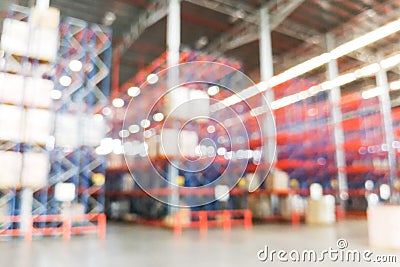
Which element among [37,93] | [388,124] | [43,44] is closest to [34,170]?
[37,93]

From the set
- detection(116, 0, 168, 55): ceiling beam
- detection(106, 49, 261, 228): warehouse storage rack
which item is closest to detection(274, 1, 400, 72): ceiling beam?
detection(106, 49, 261, 228): warehouse storage rack

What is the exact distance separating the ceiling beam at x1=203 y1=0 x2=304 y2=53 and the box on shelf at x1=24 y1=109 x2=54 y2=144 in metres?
8.90

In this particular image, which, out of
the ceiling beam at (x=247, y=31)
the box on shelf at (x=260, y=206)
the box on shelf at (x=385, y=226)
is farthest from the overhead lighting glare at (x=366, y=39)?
the box on shelf at (x=385, y=226)

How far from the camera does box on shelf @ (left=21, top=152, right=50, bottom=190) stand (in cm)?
653

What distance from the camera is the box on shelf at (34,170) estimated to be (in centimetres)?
653

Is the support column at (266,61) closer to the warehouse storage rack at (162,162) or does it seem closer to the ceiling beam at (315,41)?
the warehouse storage rack at (162,162)

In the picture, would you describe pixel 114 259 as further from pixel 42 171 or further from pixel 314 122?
pixel 314 122

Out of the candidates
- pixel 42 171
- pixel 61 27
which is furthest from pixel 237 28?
pixel 42 171

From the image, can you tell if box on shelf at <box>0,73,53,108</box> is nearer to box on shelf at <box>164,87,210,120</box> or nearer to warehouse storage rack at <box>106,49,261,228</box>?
warehouse storage rack at <box>106,49,261,228</box>

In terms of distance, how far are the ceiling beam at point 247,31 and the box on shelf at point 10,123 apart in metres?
9.28

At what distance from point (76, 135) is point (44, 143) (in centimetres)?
70

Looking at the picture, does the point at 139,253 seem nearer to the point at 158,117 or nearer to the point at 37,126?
the point at 37,126

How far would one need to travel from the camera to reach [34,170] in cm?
660

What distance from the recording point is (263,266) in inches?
148
